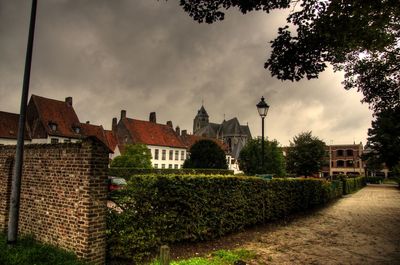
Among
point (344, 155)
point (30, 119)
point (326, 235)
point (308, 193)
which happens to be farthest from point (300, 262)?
point (344, 155)

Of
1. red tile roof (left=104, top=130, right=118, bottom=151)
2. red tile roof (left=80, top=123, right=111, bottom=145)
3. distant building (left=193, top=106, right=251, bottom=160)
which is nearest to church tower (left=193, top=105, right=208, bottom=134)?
distant building (left=193, top=106, right=251, bottom=160)

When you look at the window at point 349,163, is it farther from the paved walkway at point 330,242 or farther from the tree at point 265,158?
the paved walkway at point 330,242

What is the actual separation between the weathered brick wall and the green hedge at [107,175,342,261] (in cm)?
58

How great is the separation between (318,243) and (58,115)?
152 ft

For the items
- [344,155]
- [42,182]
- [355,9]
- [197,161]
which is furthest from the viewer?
[344,155]

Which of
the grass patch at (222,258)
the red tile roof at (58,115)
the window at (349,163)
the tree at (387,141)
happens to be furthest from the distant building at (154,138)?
the window at (349,163)

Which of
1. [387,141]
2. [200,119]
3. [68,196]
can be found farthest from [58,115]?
[200,119]

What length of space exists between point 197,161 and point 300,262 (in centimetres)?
3514

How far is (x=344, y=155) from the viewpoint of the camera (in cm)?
9725

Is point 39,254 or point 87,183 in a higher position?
point 87,183

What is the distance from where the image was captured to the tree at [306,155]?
50969mm

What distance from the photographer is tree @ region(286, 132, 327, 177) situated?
5097 cm

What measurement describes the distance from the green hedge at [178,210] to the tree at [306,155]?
40438 mm

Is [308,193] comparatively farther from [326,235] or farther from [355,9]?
[355,9]
